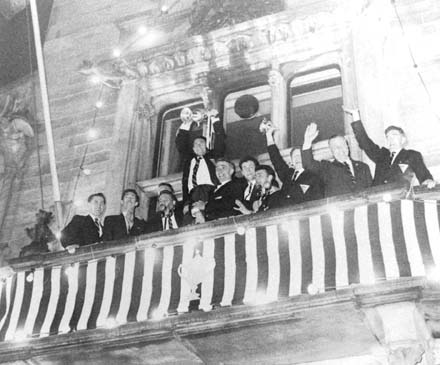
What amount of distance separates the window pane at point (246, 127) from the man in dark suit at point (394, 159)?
8.53 ft

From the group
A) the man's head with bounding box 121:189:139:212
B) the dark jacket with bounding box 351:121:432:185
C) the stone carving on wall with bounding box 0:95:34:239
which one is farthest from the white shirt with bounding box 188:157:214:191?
the stone carving on wall with bounding box 0:95:34:239

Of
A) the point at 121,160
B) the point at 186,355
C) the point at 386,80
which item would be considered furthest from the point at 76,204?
the point at 386,80

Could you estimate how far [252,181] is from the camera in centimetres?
985

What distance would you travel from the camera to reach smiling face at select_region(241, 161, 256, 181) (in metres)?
9.87

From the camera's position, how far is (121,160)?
12.4m

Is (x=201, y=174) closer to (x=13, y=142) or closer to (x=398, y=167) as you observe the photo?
(x=398, y=167)

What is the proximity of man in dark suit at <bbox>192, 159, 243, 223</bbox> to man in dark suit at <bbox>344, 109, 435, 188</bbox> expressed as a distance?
1.69 m

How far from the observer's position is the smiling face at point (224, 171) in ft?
32.8

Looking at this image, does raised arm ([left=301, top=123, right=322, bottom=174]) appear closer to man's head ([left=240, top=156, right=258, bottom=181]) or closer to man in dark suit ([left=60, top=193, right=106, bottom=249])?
man's head ([left=240, top=156, right=258, bottom=181])

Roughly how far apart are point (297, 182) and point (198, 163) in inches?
69.5

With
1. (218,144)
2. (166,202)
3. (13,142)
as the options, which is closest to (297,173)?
(218,144)

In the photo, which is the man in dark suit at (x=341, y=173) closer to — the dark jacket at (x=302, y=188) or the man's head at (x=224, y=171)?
the dark jacket at (x=302, y=188)

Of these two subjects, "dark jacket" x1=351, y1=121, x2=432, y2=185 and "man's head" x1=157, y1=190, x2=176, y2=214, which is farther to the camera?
"man's head" x1=157, y1=190, x2=176, y2=214

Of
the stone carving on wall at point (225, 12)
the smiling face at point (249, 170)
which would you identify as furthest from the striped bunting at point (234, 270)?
the stone carving on wall at point (225, 12)
